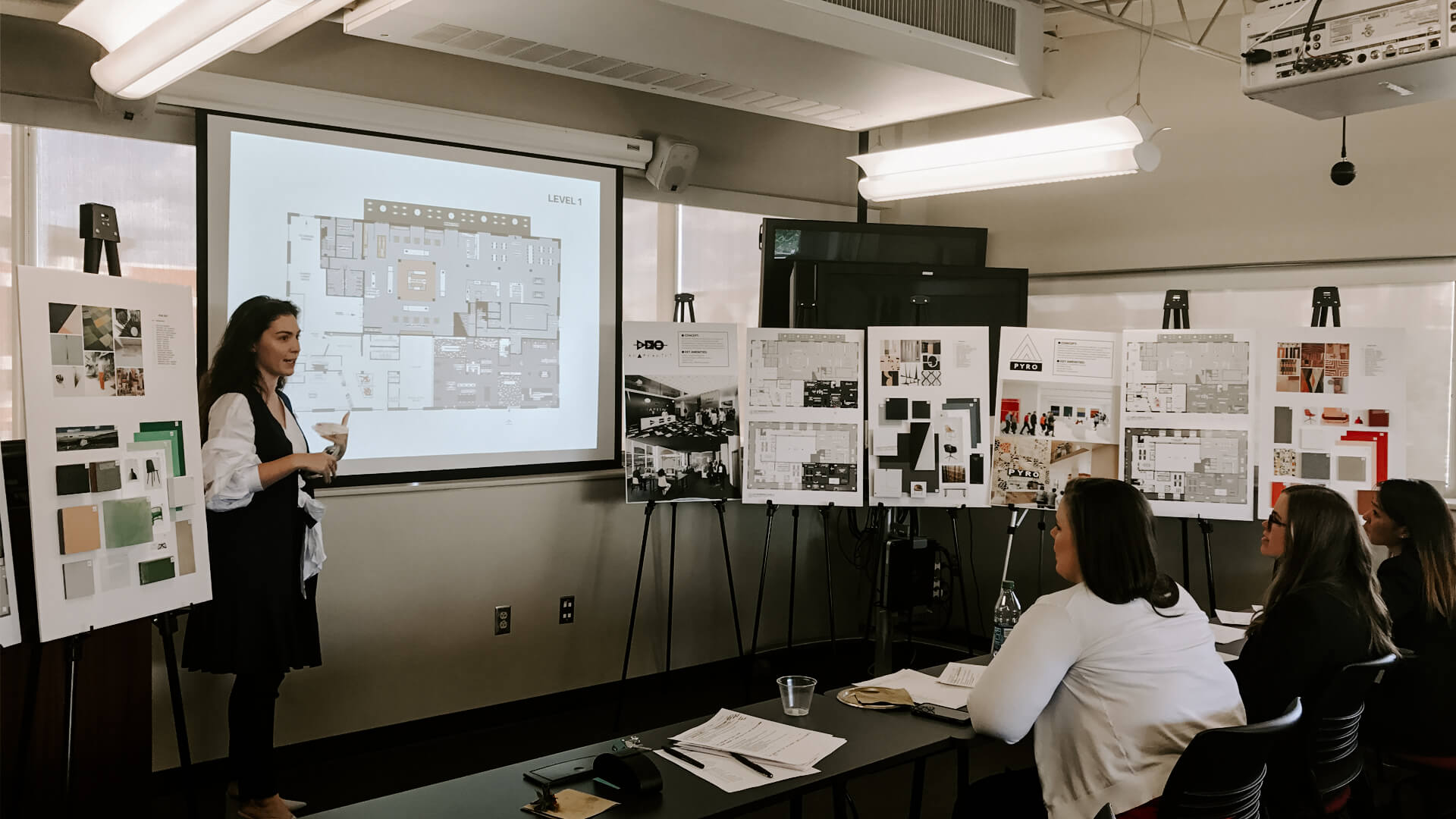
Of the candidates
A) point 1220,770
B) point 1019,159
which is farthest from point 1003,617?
point 1019,159

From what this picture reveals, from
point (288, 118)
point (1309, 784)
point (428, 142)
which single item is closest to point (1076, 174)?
point (1309, 784)

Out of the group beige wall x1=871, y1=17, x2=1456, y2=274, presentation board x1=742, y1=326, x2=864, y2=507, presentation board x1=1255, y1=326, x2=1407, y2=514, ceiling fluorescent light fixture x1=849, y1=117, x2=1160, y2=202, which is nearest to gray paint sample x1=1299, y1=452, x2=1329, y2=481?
presentation board x1=1255, y1=326, x2=1407, y2=514

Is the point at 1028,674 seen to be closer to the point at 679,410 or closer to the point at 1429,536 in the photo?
the point at 1429,536

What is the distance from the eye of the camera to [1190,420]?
408cm

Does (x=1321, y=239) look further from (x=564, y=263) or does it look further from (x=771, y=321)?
(x=564, y=263)

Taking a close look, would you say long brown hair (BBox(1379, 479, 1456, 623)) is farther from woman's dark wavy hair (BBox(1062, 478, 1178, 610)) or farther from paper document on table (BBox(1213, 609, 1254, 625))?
woman's dark wavy hair (BBox(1062, 478, 1178, 610))

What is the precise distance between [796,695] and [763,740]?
0.18 metres

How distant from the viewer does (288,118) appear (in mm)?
3691

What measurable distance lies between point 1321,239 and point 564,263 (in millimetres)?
3243

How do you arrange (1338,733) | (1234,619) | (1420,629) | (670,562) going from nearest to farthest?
1. (1338,733)
2. (1420,629)
3. (1234,619)
4. (670,562)

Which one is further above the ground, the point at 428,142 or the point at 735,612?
the point at 428,142

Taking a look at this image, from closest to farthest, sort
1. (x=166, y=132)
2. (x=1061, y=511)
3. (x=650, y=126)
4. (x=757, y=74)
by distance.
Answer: (x=1061, y=511), (x=166, y=132), (x=757, y=74), (x=650, y=126)

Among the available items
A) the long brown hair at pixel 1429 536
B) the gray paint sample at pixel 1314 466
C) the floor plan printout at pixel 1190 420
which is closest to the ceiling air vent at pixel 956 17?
the floor plan printout at pixel 1190 420

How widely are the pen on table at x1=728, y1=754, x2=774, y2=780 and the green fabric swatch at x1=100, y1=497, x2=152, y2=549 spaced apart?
5.37ft
